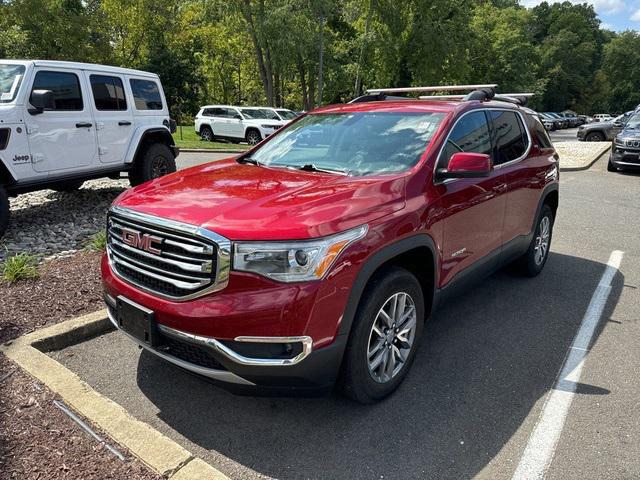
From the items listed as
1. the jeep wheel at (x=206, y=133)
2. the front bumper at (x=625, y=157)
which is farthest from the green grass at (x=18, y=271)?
the jeep wheel at (x=206, y=133)

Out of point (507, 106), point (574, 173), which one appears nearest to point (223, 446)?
→ point (507, 106)

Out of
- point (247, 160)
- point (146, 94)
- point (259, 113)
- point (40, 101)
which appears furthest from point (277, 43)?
point (247, 160)

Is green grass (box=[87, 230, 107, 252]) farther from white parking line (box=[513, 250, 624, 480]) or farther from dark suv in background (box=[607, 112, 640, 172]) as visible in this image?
dark suv in background (box=[607, 112, 640, 172])

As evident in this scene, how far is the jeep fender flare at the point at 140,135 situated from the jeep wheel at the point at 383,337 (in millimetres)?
6086

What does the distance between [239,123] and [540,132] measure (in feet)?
61.5

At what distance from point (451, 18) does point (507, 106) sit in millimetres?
29466

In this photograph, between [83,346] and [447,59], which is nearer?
[83,346]

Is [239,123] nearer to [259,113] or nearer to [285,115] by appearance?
[259,113]

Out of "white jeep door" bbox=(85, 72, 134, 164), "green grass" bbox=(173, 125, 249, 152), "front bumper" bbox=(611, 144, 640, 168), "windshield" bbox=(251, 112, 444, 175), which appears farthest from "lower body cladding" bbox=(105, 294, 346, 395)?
"green grass" bbox=(173, 125, 249, 152)

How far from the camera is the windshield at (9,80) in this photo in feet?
19.9

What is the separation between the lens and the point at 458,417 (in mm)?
2979

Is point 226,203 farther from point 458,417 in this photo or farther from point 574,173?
point 574,173

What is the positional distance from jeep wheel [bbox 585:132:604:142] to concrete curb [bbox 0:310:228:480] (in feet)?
95.8

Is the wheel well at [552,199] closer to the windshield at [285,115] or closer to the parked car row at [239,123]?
the parked car row at [239,123]
